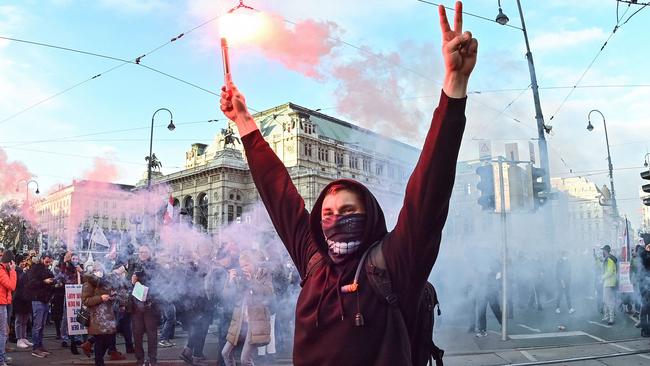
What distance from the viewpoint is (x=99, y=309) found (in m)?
9.38

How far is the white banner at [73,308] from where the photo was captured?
11.7 meters

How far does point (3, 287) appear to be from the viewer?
31.8ft

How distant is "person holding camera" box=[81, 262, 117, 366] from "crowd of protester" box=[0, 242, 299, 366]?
2cm

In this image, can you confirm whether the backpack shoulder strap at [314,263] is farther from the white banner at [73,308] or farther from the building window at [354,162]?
the building window at [354,162]

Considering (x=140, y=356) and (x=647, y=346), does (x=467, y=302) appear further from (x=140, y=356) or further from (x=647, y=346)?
(x=140, y=356)

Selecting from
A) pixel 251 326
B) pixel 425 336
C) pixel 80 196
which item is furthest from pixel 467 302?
pixel 80 196

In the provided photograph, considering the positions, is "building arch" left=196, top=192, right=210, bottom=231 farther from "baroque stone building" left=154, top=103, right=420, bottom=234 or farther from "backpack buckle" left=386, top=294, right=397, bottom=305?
"backpack buckle" left=386, top=294, right=397, bottom=305

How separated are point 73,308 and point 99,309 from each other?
118 inches

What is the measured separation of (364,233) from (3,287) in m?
9.49

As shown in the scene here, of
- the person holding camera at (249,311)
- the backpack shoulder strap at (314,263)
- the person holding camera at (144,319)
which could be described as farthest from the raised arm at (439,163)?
the person holding camera at (144,319)

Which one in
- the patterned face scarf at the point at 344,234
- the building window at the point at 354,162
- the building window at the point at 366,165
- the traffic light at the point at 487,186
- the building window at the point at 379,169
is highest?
the building window at the point at 354,162

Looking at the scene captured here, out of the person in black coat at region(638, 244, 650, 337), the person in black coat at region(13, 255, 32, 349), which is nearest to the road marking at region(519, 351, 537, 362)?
the person in black coat at region(638, 244, 650, 337)

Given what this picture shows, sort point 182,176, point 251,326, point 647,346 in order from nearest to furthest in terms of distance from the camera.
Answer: point 251,326, point 647,346, point 182,176

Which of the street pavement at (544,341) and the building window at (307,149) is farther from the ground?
the building window at (307,149)
